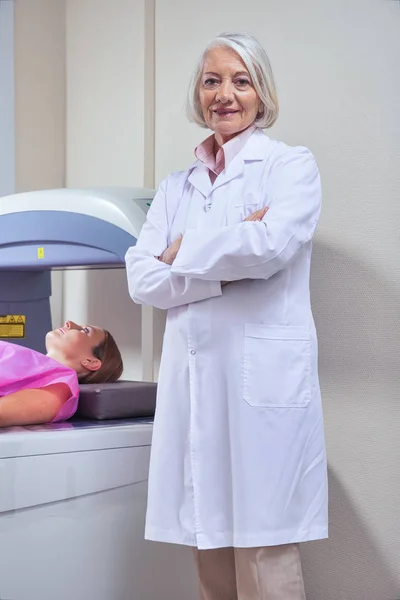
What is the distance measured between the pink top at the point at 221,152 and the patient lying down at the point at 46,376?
0.67 meters

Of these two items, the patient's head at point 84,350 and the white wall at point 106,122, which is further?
the white wall at point 106,122

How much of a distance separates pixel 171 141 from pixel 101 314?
79 cm

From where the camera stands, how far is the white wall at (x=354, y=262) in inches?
89.7

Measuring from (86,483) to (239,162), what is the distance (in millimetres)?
872

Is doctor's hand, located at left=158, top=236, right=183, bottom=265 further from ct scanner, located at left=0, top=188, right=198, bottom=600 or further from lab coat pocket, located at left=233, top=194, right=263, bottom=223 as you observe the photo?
ct scanner, located at left=0, top=188, right=198, bottom=600

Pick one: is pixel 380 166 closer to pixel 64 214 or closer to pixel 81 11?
pixel 64 214

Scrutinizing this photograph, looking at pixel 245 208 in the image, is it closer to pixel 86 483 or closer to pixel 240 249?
pixel 240 249

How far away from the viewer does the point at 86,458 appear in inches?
80.9

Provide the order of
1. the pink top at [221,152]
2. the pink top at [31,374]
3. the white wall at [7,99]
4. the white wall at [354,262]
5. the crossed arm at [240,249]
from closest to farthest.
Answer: the crossed arm at [240,249]
the pink top at [221,152]
the pink top at [31,374]
the white wall at [354,262]
the white wall at [7,99]

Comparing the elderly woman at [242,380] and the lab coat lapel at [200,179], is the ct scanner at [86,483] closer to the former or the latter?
the elderly woman at [242,380]

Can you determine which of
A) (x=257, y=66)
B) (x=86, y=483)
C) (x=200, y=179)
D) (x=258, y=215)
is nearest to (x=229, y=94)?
(x=257, y=66)

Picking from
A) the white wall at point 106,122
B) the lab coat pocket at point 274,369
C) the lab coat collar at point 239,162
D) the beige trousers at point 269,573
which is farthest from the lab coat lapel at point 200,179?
the white wall at point 106,122

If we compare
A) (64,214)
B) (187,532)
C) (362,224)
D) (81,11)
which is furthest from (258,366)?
(81,11)

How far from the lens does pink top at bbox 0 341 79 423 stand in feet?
7.06
